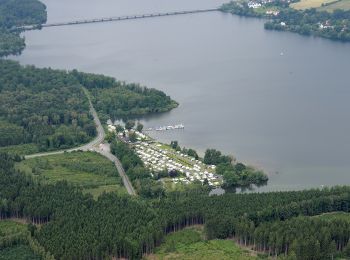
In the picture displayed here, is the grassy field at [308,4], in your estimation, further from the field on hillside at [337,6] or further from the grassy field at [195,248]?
the grassy field at [195,248]

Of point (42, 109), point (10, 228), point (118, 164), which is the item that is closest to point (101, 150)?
point (118, 164)

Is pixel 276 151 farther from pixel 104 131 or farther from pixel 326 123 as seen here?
pixel 104 131

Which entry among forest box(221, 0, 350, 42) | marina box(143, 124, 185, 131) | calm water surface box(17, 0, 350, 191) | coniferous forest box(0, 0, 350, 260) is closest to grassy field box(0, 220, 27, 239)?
coniferous forest box(0, 0, 350, 260)

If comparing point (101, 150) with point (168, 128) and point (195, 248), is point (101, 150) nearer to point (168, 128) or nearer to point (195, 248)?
point (168, 128)

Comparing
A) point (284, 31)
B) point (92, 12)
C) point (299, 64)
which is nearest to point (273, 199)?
point (299, 64)

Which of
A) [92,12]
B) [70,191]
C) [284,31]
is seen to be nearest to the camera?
[70,191]

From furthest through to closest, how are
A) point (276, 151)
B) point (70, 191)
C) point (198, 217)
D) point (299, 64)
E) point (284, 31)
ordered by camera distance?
point (284, 31), point (299, 64), point (276, 151), point (70, 191), point (198, 217)

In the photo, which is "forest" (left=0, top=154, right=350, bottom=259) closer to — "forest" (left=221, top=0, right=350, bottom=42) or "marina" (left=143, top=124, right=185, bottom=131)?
"marina" (left=143, top=124, right=185, bottom=131)
